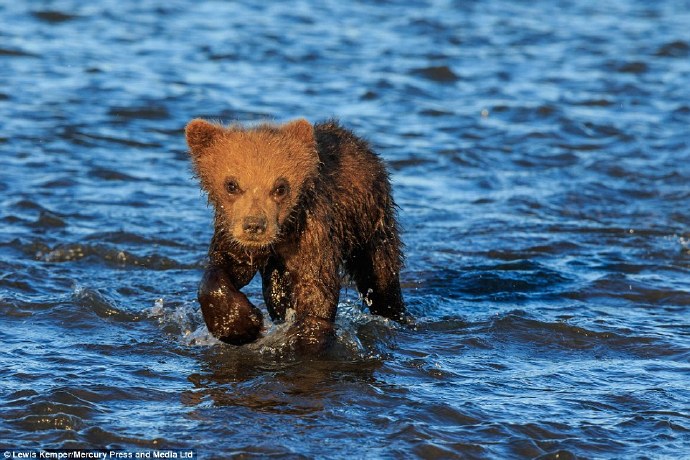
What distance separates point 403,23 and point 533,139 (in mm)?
8976

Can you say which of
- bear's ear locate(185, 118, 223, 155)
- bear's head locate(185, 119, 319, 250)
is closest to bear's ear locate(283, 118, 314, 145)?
bear's head locate(185, 119, 319, 250)

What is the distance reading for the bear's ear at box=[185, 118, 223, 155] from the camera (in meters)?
7.68

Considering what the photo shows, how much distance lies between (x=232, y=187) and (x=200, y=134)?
462 mm

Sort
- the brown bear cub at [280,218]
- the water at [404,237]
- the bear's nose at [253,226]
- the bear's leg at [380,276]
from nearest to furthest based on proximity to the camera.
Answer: the water at [404,237] < the bear's nose at [253,226] < the brown bear cub at [280,218] < the bear's leg at [380,276]

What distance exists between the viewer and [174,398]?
721 centimetres

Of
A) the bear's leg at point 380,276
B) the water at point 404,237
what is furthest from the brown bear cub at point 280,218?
the bear's leg at point 380,276

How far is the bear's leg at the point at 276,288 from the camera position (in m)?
8.15

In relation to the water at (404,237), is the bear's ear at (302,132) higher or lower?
higher

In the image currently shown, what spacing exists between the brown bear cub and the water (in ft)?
1.10

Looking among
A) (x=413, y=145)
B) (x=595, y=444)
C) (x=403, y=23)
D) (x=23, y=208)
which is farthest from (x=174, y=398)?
(x=403, y=23)

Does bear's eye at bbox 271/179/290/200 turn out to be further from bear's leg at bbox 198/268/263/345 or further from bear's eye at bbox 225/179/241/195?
bear's leg at bbox 198/268/263/345

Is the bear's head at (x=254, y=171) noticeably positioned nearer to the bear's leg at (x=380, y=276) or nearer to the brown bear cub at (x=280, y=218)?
the brown bear cub at (x=280, y=218)

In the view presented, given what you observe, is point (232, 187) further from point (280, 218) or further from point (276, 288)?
point (276, 288)

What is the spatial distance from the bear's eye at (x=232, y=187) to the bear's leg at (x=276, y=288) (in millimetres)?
728
